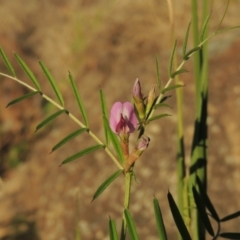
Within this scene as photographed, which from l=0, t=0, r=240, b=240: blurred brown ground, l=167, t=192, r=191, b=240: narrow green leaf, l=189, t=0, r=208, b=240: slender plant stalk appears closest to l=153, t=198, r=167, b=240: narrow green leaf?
l=167, t=192, r=191, b=240: narrow green leaf

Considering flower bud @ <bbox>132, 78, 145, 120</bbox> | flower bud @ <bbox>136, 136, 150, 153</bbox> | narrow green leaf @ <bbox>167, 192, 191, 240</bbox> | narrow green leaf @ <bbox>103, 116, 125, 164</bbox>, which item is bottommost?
narrow green leaf @ <bbox>167, 192, 191, 240</bbox>

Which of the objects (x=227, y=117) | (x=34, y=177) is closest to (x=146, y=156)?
(x=227, y=117)

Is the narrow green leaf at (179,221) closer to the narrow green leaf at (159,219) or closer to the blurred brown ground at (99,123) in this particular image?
the narrow green leaf at (159,219)

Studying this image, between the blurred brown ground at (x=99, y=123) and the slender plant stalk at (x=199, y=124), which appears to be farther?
the blurred brown ground at (x=99, y=123)

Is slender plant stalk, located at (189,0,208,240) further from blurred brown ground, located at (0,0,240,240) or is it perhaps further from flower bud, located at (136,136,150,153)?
blurred brown ground, located at (0,0,240,240)

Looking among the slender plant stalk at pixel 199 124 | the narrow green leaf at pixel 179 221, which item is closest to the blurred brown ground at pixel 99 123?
the slender plant stalk at pixel 199 124

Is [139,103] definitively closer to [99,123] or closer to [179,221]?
[179,221]
